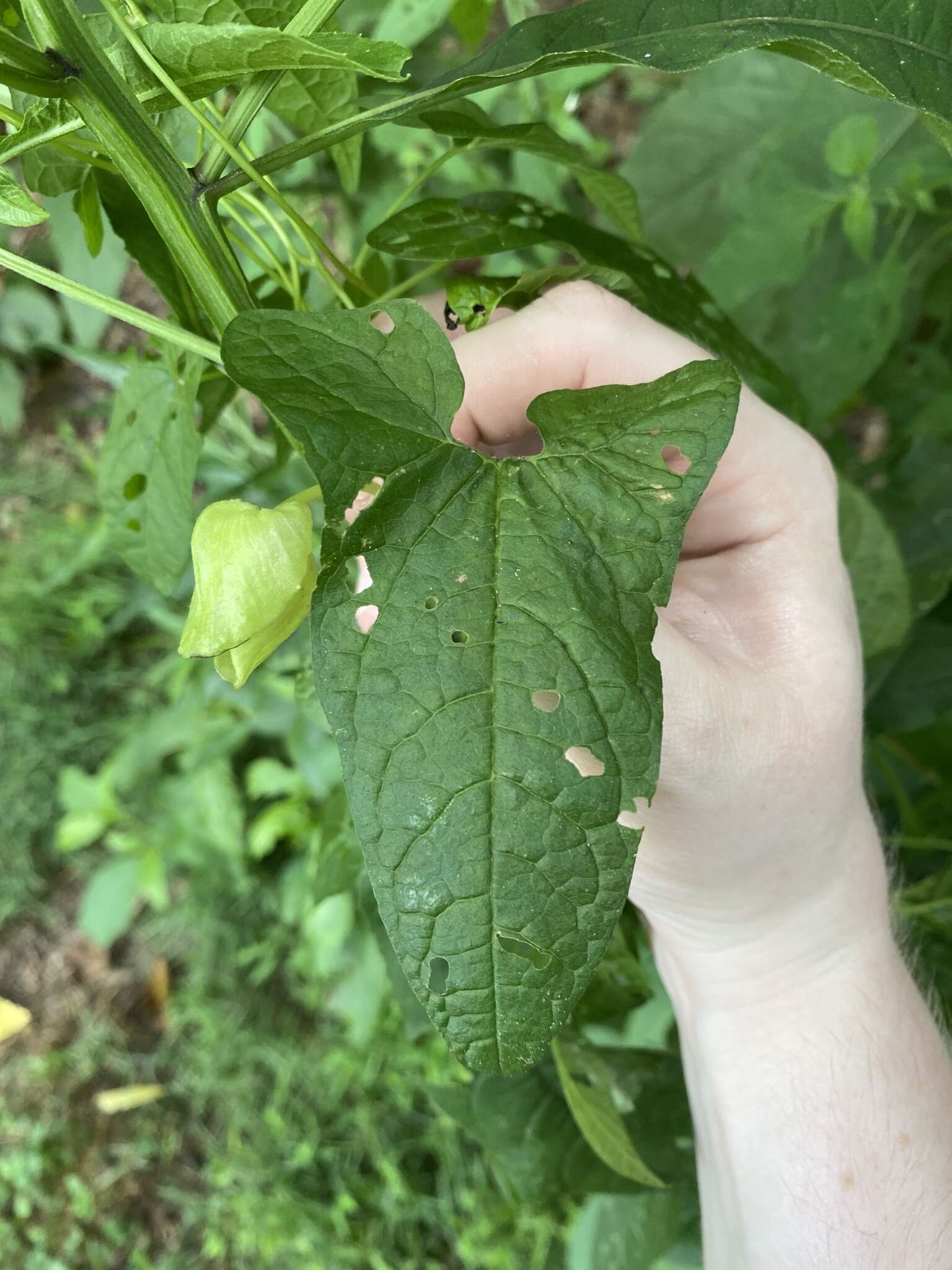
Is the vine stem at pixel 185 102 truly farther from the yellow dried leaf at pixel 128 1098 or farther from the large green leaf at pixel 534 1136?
the yellow dried leaf at pixel 128 1098

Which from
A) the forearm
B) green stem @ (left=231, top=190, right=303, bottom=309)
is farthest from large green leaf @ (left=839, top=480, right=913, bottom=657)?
green stem @ (left=231, top=190, right=303, bottom=309)

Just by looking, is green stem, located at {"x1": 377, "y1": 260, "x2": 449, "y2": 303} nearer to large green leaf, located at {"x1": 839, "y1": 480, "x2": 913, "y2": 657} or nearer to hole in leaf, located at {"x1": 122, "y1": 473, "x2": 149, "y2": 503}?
hole in leaf, located at {"x1": 122, "y1": 473, "x2": 149, "y2": 503}

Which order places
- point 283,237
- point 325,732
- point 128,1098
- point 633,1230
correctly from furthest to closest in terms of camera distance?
point 128,1098 < point 325,732 < point 633,1230 < point 283,237

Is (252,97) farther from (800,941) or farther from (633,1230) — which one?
(633,1230)

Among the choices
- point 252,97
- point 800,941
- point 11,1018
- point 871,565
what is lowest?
point 11,1018

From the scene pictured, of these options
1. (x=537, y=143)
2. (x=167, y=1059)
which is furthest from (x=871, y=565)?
(x=167, y=1059)

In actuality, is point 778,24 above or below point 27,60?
below

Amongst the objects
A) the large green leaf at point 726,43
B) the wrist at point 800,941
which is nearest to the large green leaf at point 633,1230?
the wrist at point 800,941

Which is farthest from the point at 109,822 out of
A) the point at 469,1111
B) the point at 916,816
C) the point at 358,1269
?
the point at 916,816
